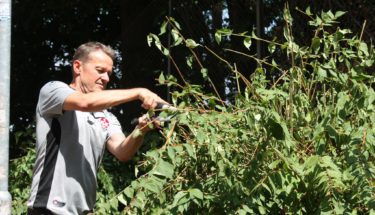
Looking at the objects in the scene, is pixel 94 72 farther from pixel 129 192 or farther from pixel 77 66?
pixel 129 192

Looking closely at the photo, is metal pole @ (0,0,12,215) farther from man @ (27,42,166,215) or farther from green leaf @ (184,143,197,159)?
green leaf @ (184,143,197,159)

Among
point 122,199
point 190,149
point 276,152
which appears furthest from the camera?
point 122,199

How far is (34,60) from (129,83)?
2649 millimetres

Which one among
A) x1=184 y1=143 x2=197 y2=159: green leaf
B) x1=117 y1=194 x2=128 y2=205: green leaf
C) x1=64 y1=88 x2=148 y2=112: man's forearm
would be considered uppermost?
x1=64 y1=88 x2=148 y2=112: man's forearm

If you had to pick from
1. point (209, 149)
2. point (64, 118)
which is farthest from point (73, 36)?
point (209, 149)

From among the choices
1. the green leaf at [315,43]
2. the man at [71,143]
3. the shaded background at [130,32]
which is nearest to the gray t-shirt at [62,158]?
the man at [71,143]

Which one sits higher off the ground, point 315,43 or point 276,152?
point 315,43

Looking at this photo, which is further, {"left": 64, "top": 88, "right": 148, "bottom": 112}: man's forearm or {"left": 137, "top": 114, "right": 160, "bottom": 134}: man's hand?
{"left": 64, "top": 88, "right": 148, "bottom": 112}: man's forearm

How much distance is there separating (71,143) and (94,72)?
14.9 inches

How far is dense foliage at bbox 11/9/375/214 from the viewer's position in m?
2.69

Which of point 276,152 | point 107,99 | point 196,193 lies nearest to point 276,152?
point 276,152

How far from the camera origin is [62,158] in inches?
139

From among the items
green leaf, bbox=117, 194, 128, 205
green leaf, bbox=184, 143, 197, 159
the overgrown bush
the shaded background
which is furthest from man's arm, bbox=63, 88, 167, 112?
the shaded background

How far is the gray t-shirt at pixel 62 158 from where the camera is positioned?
11.5ft
